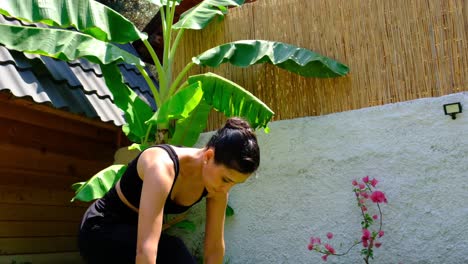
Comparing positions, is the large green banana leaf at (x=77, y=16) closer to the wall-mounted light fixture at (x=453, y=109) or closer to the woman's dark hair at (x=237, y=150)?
the woman's dark hair at (x=237, y=150)

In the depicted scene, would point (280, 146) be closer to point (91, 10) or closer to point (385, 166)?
point (385, 166)

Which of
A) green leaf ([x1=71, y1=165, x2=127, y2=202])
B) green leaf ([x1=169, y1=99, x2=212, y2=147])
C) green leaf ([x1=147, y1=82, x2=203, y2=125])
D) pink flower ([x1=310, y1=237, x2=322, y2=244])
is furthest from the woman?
green leaf ([x1=169, y1=99, x2=212, y2=147])

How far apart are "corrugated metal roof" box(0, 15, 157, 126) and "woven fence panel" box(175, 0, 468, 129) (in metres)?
1.15

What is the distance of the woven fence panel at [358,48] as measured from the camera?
169 inches

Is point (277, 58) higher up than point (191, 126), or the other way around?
point (277, 58)

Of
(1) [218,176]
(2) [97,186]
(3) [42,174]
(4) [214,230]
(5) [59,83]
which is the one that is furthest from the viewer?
(3) [42,174]

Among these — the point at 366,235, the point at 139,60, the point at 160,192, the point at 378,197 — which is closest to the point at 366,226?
the point at 366,235

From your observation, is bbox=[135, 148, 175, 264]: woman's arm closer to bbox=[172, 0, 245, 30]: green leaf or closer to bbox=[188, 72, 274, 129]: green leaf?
bbox=[188, 72, 274, 129]: green leaf

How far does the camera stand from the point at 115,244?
211cm

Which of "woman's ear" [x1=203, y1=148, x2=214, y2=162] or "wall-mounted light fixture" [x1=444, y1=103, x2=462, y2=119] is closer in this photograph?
"woman's ear" [x1=203, y1=148, x2=214, y2=162]

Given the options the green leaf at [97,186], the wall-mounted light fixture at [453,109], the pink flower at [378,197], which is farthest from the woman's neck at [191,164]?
the wall-mounted light fixture at [453,109]

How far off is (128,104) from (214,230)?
2.59 metres

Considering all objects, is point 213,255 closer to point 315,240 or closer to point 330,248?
point 330,248

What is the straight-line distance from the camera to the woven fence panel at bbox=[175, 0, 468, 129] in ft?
14.0
